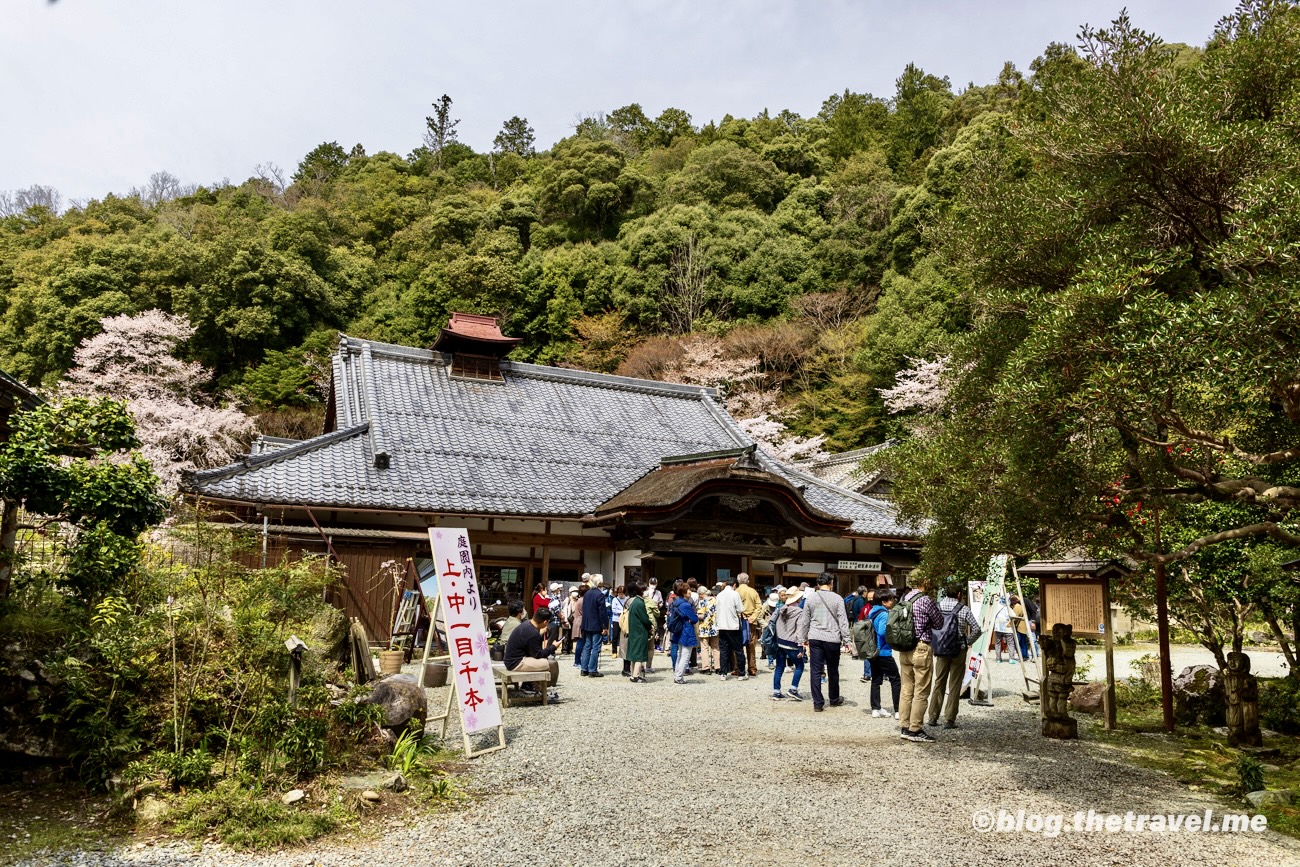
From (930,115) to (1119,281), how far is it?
4605 cm

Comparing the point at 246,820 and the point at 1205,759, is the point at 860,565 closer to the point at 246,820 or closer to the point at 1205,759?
the point at 1205,759

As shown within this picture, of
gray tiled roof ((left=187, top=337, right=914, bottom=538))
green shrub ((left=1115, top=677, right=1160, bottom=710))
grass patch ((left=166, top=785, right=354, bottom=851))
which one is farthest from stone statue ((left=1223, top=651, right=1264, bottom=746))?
gray tiled roof ((left=187, top=337, right=914, bottom=538))

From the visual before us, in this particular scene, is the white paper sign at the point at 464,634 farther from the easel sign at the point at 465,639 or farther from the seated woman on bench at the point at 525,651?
the seated woman on bench at the point at 525,651

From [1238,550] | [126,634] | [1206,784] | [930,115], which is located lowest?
[1206,784]

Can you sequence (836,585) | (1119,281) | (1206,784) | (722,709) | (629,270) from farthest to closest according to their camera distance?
(629,270) < (836,585) < (722,709) < (1206,784) < (1119,281)

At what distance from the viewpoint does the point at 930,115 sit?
151 ft

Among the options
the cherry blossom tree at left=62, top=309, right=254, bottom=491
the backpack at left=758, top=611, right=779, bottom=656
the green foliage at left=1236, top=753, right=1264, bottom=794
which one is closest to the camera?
the green foliage at left=1236, top=753, right=1264, bottom=794

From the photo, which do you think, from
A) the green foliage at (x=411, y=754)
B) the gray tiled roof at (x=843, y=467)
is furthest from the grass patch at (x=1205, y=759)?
the gray tiled roof at (x=843, y=467)

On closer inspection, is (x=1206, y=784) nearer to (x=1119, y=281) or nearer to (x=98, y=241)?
(x=1119, y=281)

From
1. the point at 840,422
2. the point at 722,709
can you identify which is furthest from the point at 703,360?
the point at 722,709

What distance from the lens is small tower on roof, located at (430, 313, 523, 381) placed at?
70.9 ft

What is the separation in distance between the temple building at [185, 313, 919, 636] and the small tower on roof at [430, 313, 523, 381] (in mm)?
50

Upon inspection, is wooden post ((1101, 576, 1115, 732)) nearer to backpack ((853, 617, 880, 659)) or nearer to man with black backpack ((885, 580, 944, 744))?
man with black backpack ((885, 580, 944, 744))

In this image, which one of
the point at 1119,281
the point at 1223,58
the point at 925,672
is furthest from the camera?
the point at 925,672
